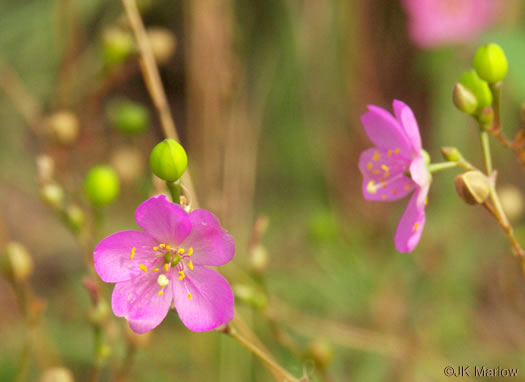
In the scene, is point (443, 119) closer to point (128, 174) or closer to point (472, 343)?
point (472, 343)

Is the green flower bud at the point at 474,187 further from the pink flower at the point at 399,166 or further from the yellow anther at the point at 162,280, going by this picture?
the yellow anther at the point at 162,280

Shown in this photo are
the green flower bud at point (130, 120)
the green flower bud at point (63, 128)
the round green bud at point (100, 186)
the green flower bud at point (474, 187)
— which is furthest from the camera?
the green flower bud at point (130, 120)

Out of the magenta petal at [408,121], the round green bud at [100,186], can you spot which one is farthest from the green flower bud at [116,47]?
the magenta petal at [408,121]

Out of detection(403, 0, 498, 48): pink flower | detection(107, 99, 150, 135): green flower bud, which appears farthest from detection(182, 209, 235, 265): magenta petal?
detection(403, 0, 498, 48): pink flower

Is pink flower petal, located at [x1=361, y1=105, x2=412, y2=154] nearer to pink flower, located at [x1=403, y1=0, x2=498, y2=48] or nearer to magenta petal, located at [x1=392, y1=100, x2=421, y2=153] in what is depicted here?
magenta petal, located at [x1=392, y1=100, x2=421, y2=153]

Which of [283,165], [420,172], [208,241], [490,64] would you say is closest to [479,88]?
[490,64]

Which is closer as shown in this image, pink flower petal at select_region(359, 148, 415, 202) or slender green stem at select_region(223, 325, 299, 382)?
slender green stem at select_region(223, 325, 299, 382)

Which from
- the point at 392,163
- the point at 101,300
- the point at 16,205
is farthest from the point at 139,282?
the point at 16,205
